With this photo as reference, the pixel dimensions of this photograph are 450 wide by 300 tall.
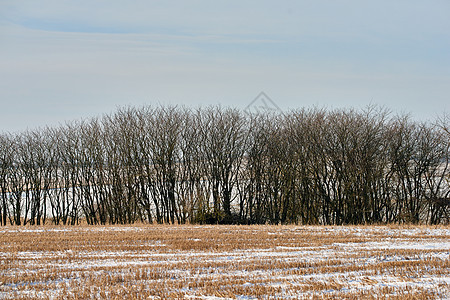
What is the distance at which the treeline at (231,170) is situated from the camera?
3934cm

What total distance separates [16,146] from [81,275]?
41.3 m

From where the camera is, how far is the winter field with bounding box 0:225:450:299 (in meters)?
8.92

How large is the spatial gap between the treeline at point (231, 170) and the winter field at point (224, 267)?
20572 mm

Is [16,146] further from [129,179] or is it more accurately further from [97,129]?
[129,179]

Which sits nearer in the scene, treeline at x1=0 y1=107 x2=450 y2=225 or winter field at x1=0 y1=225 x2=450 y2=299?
winter field at x1=0 y1=225 x2=450 y2=299

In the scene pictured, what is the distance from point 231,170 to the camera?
43219mm

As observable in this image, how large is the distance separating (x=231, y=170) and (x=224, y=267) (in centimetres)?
3135

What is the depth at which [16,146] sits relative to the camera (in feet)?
156

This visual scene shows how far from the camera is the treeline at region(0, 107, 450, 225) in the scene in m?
39.3

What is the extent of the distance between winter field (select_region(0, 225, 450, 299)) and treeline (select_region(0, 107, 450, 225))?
810 inches

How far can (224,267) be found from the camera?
11891mm

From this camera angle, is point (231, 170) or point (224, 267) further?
point (231, 170)

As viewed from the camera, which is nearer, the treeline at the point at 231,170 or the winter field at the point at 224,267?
the winter field at the point at 224,267

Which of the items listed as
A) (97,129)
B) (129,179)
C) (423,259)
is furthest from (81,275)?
(97,129)
